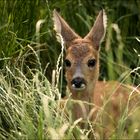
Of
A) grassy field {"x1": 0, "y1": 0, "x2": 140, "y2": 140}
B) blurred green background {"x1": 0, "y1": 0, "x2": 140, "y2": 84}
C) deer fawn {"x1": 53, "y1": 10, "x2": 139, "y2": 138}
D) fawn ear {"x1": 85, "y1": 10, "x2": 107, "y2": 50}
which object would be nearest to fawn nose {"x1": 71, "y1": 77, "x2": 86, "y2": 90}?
deer fawn {"x1": 53, "y1": 10, "x2": 139, "y2": 138}

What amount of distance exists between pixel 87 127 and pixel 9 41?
1.14 metres

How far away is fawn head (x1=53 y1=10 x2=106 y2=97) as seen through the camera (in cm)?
643

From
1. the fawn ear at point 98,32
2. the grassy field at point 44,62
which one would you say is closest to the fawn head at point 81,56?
the fawn ear at point 98,32

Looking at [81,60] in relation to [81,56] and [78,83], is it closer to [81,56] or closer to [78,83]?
[81,56]

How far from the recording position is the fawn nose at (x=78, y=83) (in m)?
6.30

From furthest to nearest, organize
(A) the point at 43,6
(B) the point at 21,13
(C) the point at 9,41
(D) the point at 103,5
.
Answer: (D) the point at 103,5
(A) the point at 43,6
(B) the point at 21,13
(C) the point at 9,41

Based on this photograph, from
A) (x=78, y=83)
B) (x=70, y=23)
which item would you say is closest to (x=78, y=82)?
(x=78, y=83)

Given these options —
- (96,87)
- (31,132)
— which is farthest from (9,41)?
(31,132)

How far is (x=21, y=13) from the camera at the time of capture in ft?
22.7

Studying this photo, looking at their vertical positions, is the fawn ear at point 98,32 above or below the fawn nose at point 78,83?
above

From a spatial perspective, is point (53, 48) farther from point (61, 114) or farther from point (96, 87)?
point (61, 114)

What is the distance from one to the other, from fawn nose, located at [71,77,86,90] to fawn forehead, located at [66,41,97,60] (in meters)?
0.32

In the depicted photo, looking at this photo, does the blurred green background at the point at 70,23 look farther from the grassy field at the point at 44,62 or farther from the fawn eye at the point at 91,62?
the fawn eye at the point at 91,62

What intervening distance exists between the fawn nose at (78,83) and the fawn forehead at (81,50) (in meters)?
0.32
